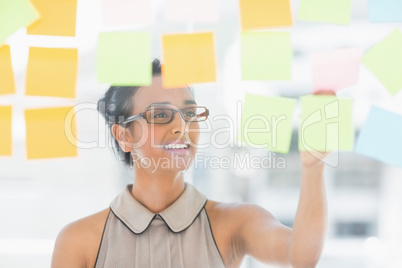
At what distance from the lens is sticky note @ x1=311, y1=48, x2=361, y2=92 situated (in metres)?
0.95

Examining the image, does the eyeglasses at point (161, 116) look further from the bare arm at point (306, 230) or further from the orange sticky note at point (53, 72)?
the bare arm at point (306, 230)

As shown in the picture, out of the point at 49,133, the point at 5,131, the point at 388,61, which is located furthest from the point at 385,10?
the point at 5,131

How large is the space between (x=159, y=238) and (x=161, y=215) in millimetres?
55

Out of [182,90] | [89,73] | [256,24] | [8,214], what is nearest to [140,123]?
[182,90]

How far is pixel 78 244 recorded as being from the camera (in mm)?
1114

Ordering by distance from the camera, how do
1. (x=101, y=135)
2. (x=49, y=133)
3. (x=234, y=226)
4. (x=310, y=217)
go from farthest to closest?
(x=101, y=135), (x=234, y=226), (x=49, y=133), (x=310, y=217)

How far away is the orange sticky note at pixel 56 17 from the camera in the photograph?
100cm

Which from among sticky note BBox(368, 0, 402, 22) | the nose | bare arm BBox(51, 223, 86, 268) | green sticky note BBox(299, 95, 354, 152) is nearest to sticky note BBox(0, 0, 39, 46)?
the nose

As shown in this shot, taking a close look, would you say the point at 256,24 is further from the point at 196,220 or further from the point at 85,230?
A: the point at 85,230

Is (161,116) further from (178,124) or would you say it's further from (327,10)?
(327,10)

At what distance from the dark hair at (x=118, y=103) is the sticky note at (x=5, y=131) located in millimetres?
242

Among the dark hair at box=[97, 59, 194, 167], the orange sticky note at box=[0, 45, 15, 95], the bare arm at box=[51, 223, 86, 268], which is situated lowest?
the bare arm at box=[51, 223, 86, 268]

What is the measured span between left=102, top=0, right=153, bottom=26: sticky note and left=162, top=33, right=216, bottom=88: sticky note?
0.26 ft

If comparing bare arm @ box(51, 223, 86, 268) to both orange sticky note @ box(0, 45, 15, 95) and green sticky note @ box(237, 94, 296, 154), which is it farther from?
green sticky note @ box(237, 94, 296, 154)
